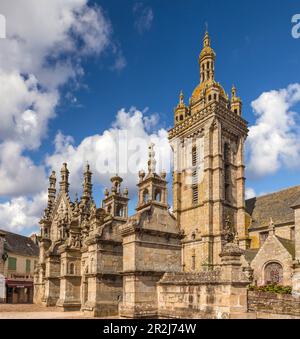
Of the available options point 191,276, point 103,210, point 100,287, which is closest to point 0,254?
point 103,210

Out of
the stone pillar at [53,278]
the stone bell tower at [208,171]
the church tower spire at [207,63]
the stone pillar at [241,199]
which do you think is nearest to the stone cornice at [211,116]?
the stone bell tower at [208,171]

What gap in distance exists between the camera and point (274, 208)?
42.9m

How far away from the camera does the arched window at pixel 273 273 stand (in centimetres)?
3073

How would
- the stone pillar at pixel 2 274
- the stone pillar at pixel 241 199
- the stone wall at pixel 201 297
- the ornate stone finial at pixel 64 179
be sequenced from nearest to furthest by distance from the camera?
1. the stone wall at pixel 201 297
2. the stone pillar at pixel 2 274
3. the stone pillar at pixel 241 199
4. the ornate stone finial at pixel 64 179

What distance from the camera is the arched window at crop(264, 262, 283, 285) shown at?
3073 centimetres

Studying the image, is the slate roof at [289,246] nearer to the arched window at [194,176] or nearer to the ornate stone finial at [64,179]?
the arched window at [194,176]

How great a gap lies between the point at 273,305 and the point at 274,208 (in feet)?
95.8

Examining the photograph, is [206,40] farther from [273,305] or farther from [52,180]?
[273,305]

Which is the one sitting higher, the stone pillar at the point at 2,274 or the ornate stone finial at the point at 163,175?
the ornate stone finial at the point at 163,175

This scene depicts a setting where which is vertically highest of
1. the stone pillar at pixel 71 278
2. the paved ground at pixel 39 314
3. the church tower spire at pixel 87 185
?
the church tower spire at pixel 87 185

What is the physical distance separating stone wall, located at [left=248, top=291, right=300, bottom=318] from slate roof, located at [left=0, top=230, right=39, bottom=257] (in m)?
39.8

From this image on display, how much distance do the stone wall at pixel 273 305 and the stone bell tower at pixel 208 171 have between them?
23.3 metres

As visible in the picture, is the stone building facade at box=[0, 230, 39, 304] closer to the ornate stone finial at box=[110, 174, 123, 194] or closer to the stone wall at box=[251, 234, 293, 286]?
the ornate stone finial at box=[110, 174, 123, 194]
